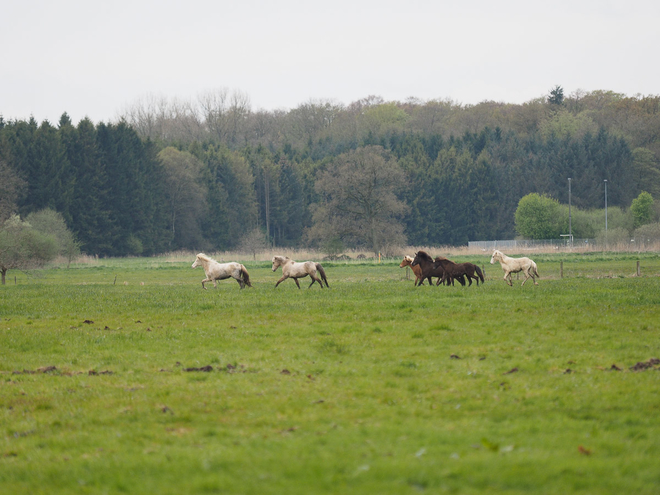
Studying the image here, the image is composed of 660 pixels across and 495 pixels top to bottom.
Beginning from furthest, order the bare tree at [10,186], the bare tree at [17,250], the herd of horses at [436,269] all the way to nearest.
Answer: the bare tree at [10,186] → the bare tree at [17,250] → the herd of horses at [436,269]

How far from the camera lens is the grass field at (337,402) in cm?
649

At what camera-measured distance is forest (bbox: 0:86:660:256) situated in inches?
2963

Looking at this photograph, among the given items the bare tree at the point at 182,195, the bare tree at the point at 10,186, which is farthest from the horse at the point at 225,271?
the bare tree at the point at 182,195

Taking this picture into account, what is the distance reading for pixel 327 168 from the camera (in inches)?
3292

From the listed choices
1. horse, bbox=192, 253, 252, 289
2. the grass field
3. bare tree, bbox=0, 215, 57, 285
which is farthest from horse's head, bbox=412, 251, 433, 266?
bare tree, bbox=0, 215, 57, 285

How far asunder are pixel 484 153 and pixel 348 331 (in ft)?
318

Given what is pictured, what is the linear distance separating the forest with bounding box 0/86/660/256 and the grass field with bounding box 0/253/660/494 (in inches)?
2172

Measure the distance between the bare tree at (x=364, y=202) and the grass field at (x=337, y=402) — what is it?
53758 mm

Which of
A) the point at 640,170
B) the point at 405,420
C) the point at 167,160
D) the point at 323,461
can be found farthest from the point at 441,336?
the point at 640,170

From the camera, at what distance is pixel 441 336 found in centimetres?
1478

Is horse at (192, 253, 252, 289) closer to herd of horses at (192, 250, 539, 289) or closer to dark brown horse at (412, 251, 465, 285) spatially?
herd of horses at (192, 250, 539, 289)

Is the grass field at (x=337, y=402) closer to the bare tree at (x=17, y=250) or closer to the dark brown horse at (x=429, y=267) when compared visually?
the dark brown horse at (x=429, y=267)

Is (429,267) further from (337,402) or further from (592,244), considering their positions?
(592,244)

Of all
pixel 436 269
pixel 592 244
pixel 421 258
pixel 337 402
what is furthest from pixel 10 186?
pixel 337 402
